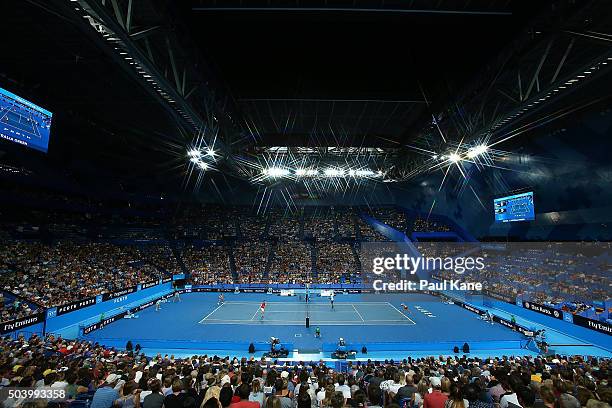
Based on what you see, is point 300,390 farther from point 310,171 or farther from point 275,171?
point 310,171

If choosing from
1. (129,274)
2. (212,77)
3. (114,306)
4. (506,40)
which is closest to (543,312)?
(506,40)

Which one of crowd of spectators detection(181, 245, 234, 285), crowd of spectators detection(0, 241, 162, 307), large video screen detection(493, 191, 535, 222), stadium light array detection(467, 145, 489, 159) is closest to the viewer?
stadium light array detection(467, 145, 489, 159)

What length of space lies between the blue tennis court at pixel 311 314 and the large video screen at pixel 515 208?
1413 centimetres

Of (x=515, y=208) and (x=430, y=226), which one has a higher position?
(x=430, y=226)

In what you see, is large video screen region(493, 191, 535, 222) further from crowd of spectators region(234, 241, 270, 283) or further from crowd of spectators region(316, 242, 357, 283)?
crowd of spectators region(234, 241, 270, 283)

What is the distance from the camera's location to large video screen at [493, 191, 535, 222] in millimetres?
27745

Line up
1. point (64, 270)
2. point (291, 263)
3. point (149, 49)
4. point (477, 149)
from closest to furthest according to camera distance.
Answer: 1. point (149, 49)
2. point (477, 149)
3. point (64, 270)
4. point (291, 263)

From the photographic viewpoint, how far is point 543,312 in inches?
941

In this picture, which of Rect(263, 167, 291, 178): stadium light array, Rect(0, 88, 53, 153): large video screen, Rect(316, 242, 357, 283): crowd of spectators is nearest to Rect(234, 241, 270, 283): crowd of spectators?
Rect(316, 242, 357, 283): crowd of spectators

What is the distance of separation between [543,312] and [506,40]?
22.3m

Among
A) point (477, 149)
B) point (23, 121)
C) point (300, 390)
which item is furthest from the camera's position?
point (477, 149)

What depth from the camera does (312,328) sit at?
23.8 m

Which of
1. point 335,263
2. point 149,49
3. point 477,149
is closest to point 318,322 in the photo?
point 477,149

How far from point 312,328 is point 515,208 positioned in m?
22.2
